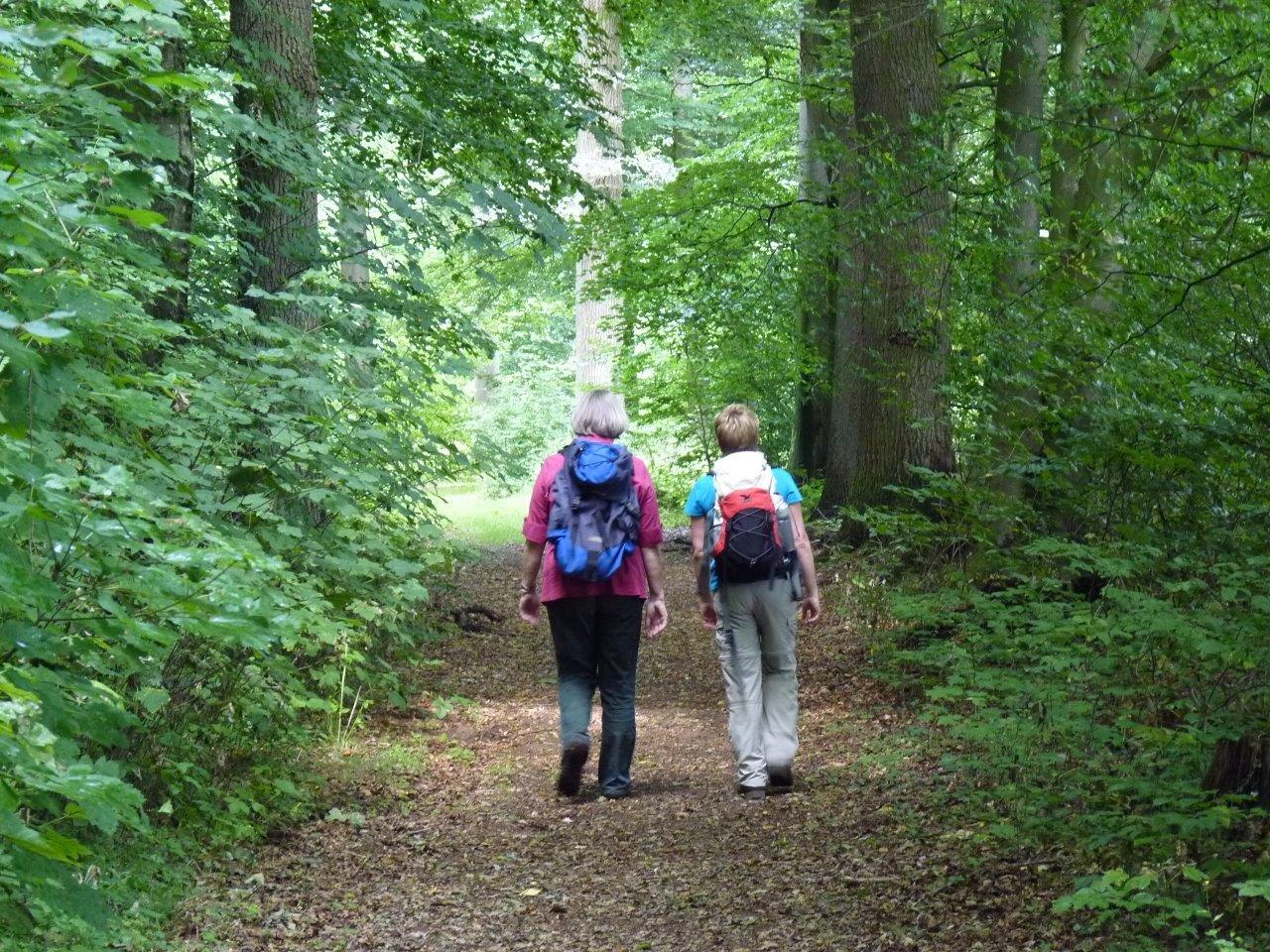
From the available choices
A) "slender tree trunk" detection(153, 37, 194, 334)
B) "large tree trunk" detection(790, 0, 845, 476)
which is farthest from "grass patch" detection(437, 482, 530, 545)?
"slender tree trunk" detection(153, 37, 194, 334)

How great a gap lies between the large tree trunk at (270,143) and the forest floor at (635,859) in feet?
10.1

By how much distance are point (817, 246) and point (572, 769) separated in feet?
18.0

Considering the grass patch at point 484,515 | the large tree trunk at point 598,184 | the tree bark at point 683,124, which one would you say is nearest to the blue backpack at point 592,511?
the grass patch at point 484,515

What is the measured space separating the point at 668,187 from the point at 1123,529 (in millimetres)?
8664

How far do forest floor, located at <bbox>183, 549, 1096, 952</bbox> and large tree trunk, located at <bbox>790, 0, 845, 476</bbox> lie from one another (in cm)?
420

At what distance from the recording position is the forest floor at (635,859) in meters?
4.52

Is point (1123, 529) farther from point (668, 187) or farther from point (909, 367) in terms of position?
point (668, 187)

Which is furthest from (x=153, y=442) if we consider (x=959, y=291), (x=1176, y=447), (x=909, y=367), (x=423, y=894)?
(x=909, y=367)

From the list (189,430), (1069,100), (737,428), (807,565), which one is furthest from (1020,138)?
(189,430)

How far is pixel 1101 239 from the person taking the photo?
7.11 meters

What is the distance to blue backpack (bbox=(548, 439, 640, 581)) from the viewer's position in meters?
6.29

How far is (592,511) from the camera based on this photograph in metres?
6.35

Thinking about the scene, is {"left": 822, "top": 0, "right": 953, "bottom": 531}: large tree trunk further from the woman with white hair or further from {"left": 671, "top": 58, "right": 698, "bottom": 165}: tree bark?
{"left": 671, "top": 58, "right": 698, "bottom": 165}: tree bark

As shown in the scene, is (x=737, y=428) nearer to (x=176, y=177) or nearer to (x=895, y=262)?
(x=176, y=177)
